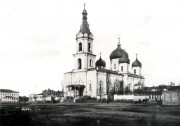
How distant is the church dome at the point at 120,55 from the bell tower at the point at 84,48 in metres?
10.3

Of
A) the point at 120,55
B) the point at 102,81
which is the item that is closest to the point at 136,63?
the point at 120,55

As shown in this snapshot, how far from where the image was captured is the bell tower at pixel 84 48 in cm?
5431

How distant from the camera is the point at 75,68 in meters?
55.6

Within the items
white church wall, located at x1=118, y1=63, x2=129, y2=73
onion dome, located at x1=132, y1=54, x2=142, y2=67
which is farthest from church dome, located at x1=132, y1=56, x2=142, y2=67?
white church wall, located at x1=118, y1=63, x2=129, y2=73

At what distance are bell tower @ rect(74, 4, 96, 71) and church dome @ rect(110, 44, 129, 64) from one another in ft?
33.8

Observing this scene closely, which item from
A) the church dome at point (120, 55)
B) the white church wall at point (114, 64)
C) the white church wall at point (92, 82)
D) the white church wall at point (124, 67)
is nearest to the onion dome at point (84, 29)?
the white church wall at point (92, 82)

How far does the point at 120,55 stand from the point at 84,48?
43.0 feet

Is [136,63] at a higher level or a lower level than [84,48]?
lower

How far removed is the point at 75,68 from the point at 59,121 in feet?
132

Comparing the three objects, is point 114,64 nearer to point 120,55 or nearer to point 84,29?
point 120,55

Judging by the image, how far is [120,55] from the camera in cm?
6500

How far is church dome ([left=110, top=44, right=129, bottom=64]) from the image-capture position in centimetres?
6412

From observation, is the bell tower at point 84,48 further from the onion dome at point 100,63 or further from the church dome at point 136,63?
the church dome at point 136,63

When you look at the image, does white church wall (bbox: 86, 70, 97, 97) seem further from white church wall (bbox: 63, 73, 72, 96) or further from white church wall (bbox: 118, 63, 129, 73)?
white church wall (bbox: 118, 63, 129, 73)
